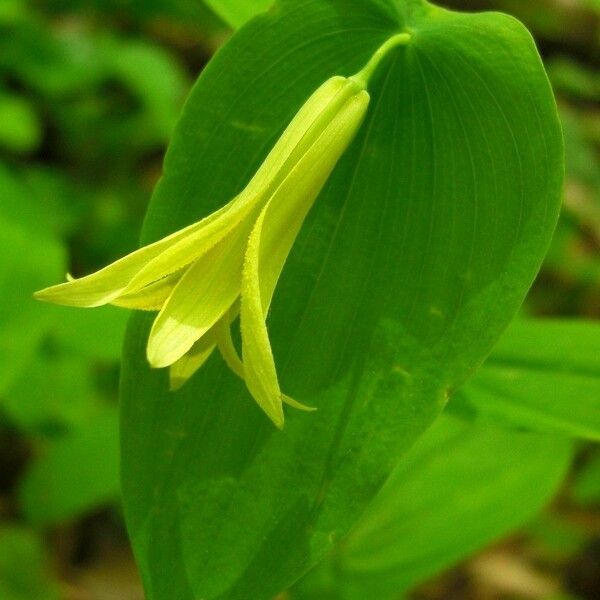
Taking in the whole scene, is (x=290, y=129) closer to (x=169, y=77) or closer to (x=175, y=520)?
(x=175, y=520)

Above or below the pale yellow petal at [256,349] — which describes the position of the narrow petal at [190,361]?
below

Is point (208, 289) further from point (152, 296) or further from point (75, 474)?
point (75, 474)

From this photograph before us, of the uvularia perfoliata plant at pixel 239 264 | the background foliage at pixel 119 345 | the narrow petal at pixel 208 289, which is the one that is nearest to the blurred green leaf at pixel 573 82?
the background foliage at pixel 119 345

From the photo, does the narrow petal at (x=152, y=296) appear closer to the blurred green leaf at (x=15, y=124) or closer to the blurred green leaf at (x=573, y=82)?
the blurred green leaf at (x=15, y=124)

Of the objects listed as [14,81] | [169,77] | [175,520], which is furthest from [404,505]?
[14,81]

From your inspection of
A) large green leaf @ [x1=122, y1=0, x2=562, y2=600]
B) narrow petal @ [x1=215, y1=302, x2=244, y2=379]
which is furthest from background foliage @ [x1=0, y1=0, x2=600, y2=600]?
narrow petal @ [x1=215, y1=302, x2=244, y2=379]
